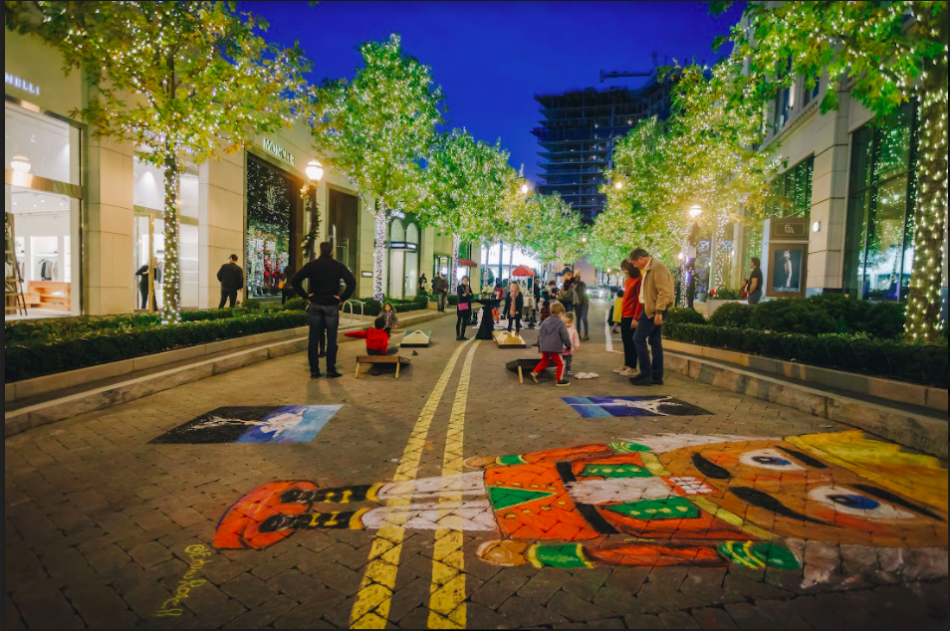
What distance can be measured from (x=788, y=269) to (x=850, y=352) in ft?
45.4

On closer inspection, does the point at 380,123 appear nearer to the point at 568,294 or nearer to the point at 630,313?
the point at 568,294

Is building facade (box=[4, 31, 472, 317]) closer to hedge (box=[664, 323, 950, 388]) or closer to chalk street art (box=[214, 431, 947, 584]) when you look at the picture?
chalk street art (box=[214, 431, 947, 584])

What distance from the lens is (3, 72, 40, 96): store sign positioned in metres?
11.8

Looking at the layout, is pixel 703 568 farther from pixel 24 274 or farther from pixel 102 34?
pixel 24 274

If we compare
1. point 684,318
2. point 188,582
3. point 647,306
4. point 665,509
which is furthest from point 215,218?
point 665,509

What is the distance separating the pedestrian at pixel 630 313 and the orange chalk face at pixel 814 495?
4.27 m

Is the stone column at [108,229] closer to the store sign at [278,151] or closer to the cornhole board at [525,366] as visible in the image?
the store sign at [278,151]

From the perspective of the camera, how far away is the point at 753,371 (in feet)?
26.8

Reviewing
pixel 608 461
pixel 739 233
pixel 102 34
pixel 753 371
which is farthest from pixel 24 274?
pixel 739 233

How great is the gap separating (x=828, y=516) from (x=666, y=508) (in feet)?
3.15

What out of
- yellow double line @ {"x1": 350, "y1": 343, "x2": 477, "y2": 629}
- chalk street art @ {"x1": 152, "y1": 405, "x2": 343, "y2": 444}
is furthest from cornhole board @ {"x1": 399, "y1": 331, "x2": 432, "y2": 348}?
yellow double line @ {"x1": 350, "y1": 343, "x2": 477, "y2": 629}

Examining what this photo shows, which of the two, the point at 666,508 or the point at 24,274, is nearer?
the point at 666,508

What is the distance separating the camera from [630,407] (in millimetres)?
6527

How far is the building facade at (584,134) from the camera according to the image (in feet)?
520
